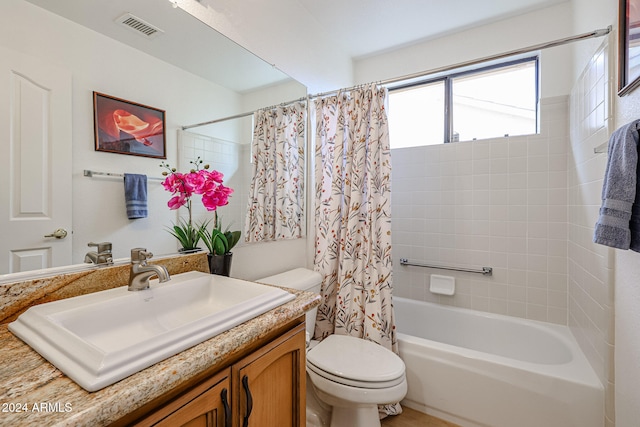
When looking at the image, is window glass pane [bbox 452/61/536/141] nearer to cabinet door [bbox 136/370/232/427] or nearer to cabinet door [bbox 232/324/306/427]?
cabinet door [bbox 232/324/306/427]

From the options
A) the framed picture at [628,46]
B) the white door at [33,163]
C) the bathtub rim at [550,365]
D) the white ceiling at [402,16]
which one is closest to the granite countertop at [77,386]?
the white door at [33,163]

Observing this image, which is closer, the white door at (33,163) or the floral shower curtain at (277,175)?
the white door at (33,163)

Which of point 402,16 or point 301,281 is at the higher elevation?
point 402,16

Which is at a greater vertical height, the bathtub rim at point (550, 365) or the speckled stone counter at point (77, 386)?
the speckled stone counter at point (77, 386)

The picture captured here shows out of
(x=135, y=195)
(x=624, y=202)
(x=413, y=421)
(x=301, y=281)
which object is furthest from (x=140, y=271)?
(x=413, y=421)

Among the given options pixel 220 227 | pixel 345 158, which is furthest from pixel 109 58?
pixel 345 158

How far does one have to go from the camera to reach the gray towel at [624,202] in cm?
85

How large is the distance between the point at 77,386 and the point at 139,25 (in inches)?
45.5

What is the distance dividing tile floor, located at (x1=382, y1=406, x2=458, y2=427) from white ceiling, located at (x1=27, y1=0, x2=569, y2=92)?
2.02m

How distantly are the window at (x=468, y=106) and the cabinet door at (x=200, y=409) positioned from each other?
7.85 feet

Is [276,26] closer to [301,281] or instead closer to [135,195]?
[135,195]

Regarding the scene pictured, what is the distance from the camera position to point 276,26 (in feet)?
5.68

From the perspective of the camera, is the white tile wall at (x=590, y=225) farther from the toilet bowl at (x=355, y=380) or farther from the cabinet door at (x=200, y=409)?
the cabinet door at (x=200, y=409)

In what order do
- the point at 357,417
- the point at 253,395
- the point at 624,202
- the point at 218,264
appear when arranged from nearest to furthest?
the point at 253,395
the point at 624,202
the point at 218,264
the point at 357,417
